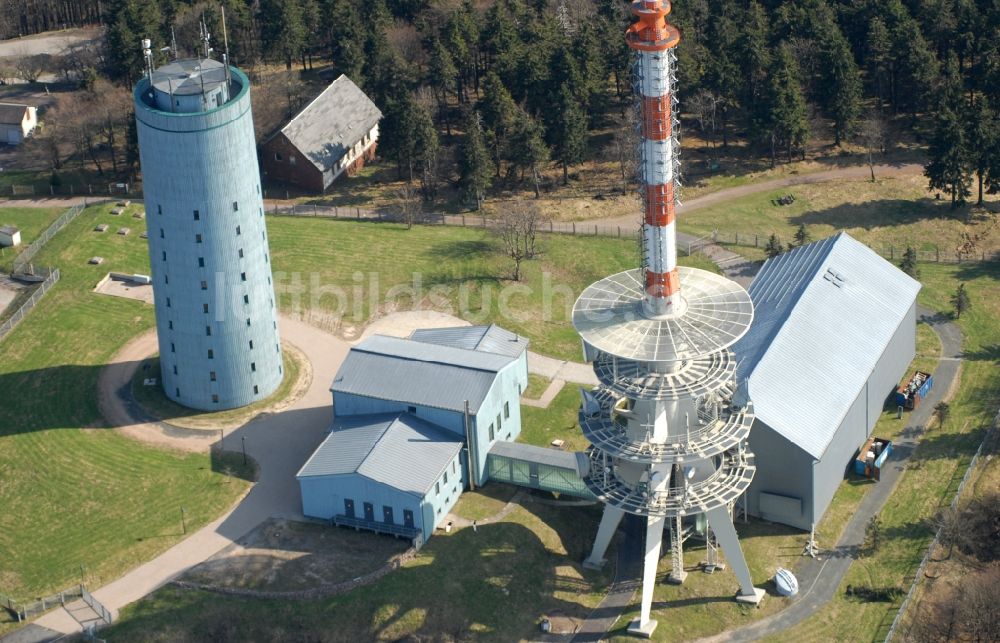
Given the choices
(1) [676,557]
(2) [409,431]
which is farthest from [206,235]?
(1) [676,557]

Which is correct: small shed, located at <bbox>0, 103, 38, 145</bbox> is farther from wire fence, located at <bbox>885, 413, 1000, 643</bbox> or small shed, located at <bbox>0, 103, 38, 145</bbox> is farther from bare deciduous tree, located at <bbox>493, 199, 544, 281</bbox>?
wire fence, located at <bbox>885, 413, 1000, 643</bbox>

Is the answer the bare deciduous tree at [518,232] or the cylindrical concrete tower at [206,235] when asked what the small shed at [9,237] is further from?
the bare deciduous tree at [518,232]

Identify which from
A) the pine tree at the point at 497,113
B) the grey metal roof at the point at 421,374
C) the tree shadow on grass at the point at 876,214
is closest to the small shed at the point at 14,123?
the pine tree at the point at 497,113

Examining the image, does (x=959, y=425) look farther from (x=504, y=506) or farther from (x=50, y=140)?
(x=50, y=140)

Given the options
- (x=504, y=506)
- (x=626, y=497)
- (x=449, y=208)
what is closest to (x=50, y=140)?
(x=449, y=208)

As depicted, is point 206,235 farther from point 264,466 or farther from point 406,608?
point 406,608
